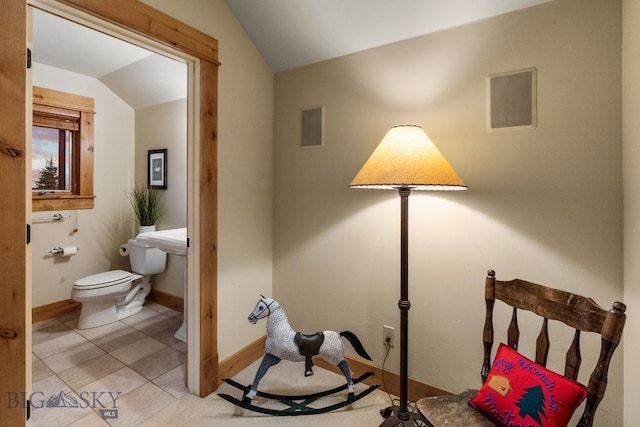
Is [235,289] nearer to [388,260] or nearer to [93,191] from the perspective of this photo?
[388,260]

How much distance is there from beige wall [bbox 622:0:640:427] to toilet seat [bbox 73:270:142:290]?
11.2ft

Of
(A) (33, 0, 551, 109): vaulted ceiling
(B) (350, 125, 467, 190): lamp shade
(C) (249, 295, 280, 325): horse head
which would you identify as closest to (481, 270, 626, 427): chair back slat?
(B) (350, 125, 467, 190): lamp shade

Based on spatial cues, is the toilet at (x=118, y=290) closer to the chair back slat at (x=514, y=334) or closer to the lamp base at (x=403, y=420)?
the lamp base at (x=403, y=420)

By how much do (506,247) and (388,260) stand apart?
0.63 m

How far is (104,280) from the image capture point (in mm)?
2732

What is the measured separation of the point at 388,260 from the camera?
189 centimetres

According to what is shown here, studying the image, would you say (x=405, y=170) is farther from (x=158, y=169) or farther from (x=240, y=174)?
(x=158, y=169)

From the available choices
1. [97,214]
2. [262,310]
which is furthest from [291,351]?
[97,214]

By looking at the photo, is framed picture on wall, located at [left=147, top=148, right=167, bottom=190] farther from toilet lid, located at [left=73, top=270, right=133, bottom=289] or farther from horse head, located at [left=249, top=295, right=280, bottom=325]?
horse head, located at [left=249, top=295, right=280, bottom=325]

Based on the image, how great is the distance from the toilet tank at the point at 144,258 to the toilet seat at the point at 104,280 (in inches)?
4.1

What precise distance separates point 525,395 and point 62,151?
13.2ft

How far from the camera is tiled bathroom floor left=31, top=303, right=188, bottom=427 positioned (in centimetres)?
172

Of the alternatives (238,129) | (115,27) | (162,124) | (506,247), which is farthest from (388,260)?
(162,124)

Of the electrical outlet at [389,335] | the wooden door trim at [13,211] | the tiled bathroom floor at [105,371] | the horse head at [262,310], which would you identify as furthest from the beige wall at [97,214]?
the electrical outlet at [389,335]
